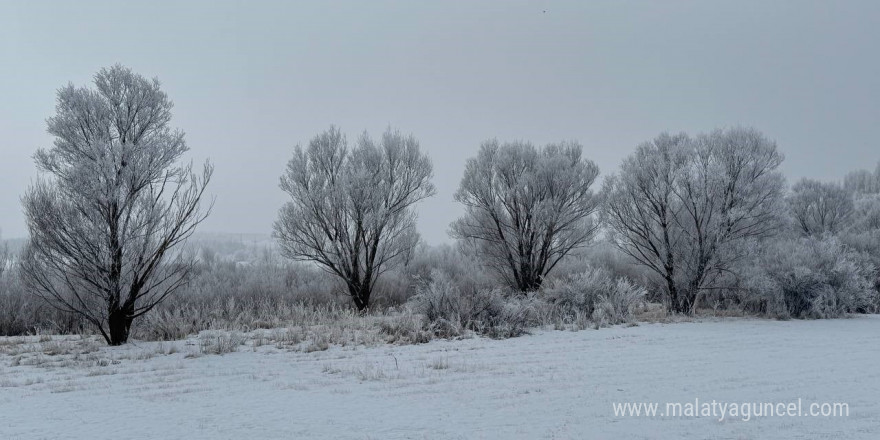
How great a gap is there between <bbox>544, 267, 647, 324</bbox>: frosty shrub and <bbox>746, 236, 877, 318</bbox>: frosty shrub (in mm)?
3439

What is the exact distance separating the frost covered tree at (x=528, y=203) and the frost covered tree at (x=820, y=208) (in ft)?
44.9

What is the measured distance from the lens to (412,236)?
17500 mm

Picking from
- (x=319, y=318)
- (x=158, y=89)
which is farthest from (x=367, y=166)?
(x=158, y=89)

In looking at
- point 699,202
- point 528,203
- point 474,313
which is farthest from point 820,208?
point 474,313

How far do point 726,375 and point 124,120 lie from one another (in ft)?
35.4

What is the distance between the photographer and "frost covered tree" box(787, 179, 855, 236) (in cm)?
2400

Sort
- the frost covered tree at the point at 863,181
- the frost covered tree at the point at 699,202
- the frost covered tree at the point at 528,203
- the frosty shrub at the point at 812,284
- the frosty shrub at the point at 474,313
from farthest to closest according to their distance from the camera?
1. the frost covered tree at the point at 863,181
2. the frost covered tree at the point at 528,203
3. the frost covered tree at the point at 699,202
4. the frosty shrub at the point at 812,284
5. the frosty shrub at the point at 474,313

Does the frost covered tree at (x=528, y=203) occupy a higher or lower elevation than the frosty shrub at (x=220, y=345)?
higher

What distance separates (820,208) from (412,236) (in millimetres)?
21055

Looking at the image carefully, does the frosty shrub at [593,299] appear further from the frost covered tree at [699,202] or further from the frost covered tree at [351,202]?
the frost covered tree at [351,202]

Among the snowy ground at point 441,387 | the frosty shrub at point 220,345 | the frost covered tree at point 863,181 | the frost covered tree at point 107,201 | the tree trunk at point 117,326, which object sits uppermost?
the frost covered tree at point 863,181

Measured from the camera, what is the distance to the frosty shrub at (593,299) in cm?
1163

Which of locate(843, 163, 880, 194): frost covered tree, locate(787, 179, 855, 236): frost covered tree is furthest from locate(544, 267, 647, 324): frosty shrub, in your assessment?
locate(843, 163, 880, 194): frost covered tree

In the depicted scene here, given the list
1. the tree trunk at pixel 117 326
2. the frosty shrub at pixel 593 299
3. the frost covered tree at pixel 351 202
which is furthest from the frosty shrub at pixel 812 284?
the tree trunk at pixel 117 326
